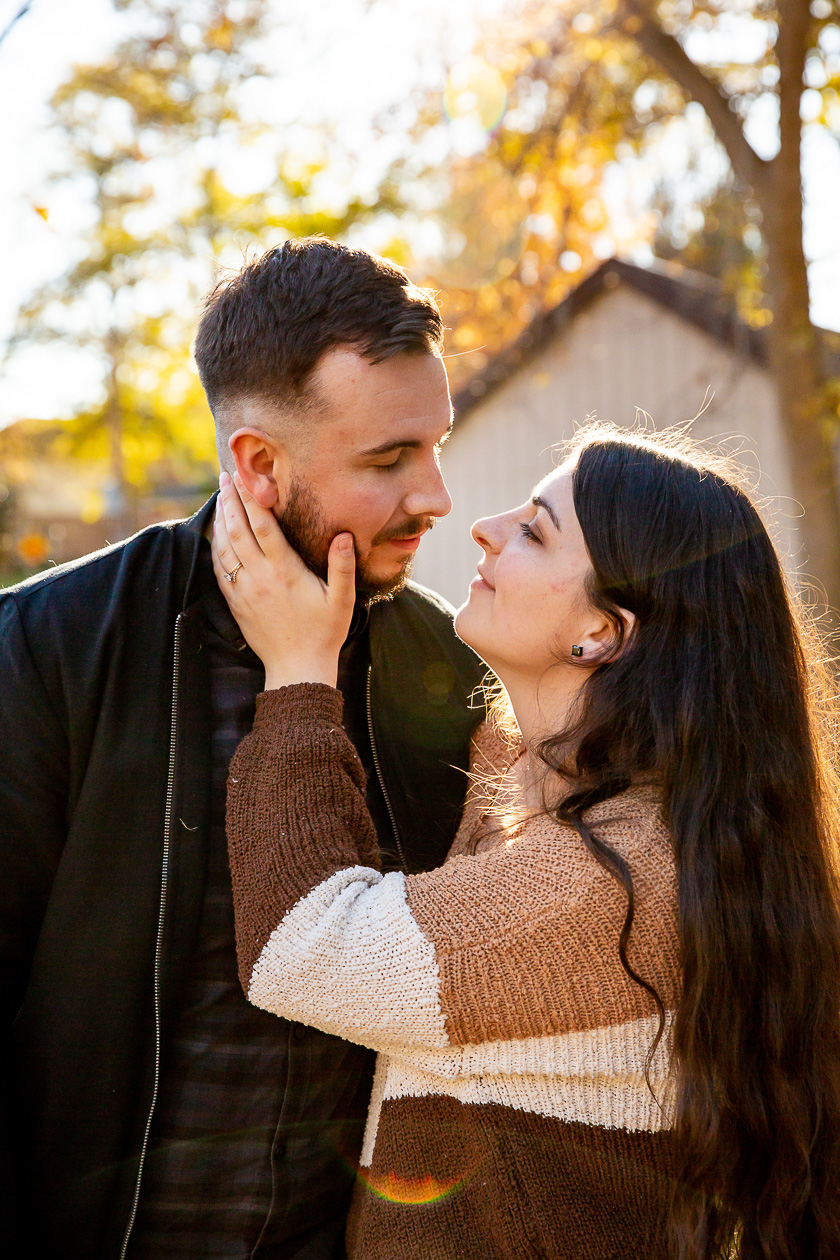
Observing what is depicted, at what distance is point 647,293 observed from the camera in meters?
11.8

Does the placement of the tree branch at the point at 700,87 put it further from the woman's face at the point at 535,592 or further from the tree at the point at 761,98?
the woman's face at the point at 535,592

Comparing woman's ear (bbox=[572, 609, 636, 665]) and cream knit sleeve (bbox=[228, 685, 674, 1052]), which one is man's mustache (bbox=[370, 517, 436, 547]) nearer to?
woman's ear (bbox=[572, 609, 636, 665])

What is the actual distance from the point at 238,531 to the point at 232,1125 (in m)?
1.24

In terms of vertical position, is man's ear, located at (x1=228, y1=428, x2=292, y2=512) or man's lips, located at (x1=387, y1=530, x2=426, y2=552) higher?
man's ear, located at (x1=228, y1=428, x2=292, y2=512)

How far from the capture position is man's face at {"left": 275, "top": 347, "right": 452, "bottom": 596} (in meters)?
2.38

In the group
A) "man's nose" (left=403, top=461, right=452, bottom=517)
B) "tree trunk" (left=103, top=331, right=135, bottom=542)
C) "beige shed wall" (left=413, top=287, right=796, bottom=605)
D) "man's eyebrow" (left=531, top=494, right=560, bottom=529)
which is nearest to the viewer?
"man's eyebrow" (left=531, top=494, right=560, bottom=529)

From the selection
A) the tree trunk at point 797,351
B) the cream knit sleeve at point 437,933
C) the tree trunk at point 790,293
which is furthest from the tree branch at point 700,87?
the cream knit sleeve at point 437,933

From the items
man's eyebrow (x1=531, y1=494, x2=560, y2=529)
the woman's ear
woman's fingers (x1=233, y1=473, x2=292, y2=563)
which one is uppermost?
man's eyebrow (x1=531, y1=494, x2=560, y2=529)

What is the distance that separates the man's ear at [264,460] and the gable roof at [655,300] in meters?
8.12

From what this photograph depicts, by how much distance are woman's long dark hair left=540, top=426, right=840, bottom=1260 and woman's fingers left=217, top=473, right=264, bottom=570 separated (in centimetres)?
72

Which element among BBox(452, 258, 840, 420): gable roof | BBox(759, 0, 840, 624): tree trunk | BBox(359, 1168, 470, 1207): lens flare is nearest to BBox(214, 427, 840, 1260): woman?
BBox(359, 1168, 470, 1207): lens flare

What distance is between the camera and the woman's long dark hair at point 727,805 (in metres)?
1.92

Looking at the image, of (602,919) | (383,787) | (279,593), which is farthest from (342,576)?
(602,919)

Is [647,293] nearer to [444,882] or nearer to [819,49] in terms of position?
[819,49]
